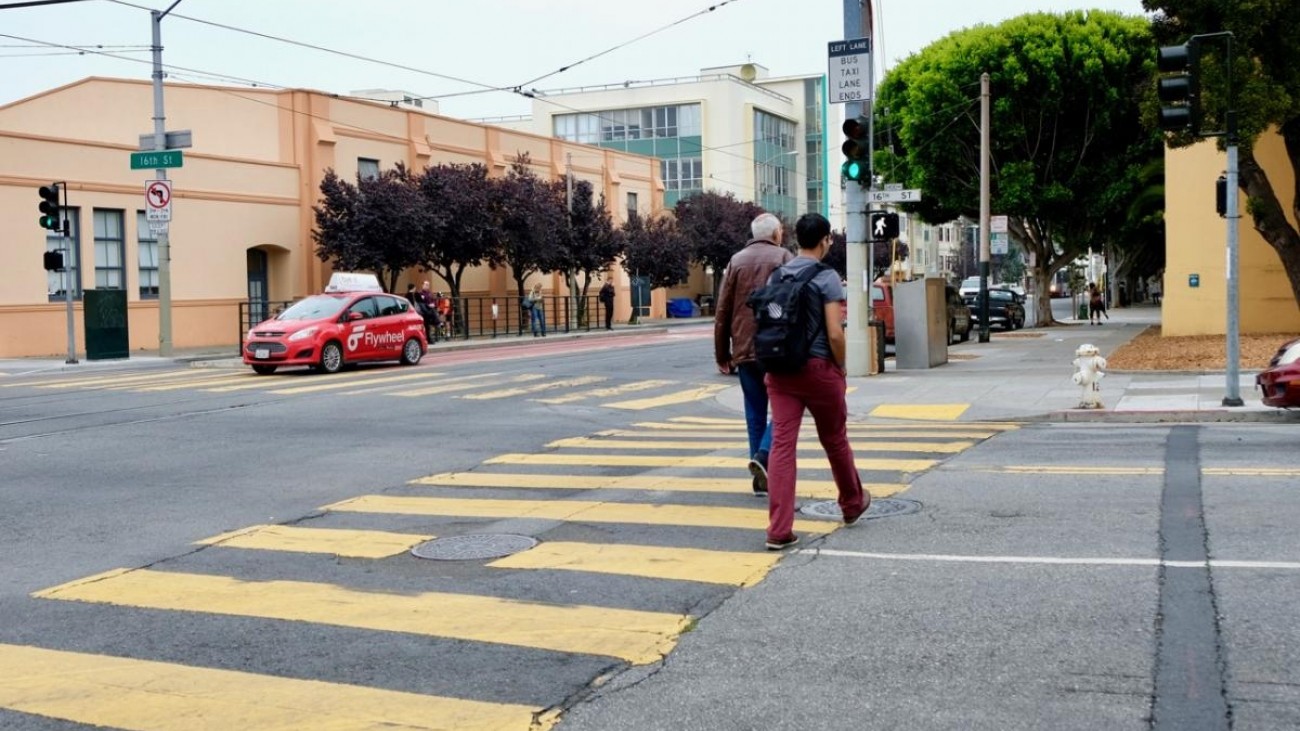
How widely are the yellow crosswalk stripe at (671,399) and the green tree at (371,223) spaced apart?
66.2ft

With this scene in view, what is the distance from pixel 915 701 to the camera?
476 cm

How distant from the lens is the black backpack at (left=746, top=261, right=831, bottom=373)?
7.25 metres

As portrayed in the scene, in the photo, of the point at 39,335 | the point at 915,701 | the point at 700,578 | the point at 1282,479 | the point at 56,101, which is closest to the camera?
the point at 915,701

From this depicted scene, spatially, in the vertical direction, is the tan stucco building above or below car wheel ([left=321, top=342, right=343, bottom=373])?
above

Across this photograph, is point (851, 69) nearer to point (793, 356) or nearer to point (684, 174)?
point (793, 356)

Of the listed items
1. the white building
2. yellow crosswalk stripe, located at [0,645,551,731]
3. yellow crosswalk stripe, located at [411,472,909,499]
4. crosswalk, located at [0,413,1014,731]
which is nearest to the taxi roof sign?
yellow crosswalk stripe, located at [411,472,909,499]

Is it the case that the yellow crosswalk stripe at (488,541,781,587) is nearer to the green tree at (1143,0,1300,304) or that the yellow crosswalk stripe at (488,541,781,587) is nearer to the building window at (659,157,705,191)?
the green tree at (1143,0,1300,304)

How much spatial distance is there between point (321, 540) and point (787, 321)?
3277mm

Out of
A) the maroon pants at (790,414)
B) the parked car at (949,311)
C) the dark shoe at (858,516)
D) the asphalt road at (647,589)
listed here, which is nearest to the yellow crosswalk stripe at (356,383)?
the asphalt road at (647,589)

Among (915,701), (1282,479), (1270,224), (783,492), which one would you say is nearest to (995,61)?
(1270,224)

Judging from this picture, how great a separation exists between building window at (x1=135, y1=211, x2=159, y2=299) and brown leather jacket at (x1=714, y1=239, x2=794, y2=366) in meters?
30.3

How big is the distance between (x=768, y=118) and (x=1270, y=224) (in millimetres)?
66087

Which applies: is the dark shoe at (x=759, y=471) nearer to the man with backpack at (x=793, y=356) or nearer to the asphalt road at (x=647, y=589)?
the asphalt road at (x=647, y=589)

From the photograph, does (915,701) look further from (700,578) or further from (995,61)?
(995,61)
